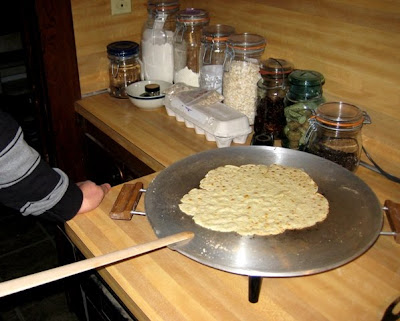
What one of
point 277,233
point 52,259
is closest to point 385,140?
point 277,233

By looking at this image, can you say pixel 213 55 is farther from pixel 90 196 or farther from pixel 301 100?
pixel 90 196

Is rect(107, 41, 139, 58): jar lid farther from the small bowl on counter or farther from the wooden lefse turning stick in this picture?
the wooden lefse turning stick

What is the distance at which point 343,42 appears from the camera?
130cm

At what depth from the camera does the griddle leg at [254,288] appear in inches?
31.7

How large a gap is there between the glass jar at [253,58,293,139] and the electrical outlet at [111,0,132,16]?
0.68 metres

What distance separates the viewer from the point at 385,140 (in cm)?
128

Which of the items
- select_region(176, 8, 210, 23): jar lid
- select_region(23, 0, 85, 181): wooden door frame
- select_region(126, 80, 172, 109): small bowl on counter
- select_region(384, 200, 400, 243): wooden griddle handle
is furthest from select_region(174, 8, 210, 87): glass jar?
select_region(384, 200, 400, 243): wooden griddle handle

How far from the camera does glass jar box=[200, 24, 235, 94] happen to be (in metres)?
1.51

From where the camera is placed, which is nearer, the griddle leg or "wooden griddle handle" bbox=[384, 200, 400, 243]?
the griddle leg

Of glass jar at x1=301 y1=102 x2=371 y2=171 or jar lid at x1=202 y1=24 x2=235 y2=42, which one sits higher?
jar lid at x1=202 y1=24 x2=235 y2=42

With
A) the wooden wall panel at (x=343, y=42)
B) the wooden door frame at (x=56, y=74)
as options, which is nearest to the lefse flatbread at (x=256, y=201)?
the wooden wall panel at (x=343, y=42)

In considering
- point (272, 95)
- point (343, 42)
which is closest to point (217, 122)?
point (272, 95)

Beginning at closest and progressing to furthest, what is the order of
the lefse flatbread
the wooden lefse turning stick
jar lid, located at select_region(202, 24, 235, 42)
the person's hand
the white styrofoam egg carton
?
the wooden lefse turning stick
the lefse flatbread
the person's hand
the white styrofoam egg carton
jar lid, located at select_region(202, 24, 235, 42)

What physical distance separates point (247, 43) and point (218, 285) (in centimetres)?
82
